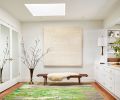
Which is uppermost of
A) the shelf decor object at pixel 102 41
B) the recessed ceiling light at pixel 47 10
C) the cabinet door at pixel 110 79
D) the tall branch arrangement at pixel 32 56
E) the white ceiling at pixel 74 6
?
the recessed ceiling light at pixel 47 10

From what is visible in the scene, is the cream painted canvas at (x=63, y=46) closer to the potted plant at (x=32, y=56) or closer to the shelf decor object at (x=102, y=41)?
the potted plant at (x=32, y=56)

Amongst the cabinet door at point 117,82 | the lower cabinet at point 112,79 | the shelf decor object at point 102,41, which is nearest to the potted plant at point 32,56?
the shelf decor object at point 102,41

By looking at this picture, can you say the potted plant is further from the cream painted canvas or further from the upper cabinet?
the upper cabinet

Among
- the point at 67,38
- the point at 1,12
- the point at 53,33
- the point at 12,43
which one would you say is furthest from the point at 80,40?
the point at 1,12

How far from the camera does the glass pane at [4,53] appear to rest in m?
5.89

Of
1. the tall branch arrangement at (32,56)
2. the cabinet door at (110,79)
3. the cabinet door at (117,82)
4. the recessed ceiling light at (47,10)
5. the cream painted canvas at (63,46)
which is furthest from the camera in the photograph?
the tall branch arrangement at (32,56)

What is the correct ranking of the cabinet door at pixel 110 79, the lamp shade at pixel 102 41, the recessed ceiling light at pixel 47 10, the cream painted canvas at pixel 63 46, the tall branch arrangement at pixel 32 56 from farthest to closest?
the tall branch arrangement at pixel 32 56 < the cream painted canvas at pixel 63 46 < the lamp shade at pixel 102 41 < the recessed ceiling light at pixel 47 10 < the cabinet door at pixel 110 79

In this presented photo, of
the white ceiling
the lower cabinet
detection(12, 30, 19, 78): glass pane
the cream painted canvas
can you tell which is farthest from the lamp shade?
detection(12, 30, 19, 78): glass pane

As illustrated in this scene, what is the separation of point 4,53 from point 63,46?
2.70 meters

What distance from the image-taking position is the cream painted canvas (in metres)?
8.06

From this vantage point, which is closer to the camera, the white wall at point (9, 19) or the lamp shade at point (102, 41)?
the white wall at point (9, 19)

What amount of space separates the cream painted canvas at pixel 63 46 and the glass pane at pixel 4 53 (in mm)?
1983

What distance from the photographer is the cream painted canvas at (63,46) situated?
8.06 meters

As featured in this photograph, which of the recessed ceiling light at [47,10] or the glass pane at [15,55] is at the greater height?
the recessed ceiling light at [47,10]
